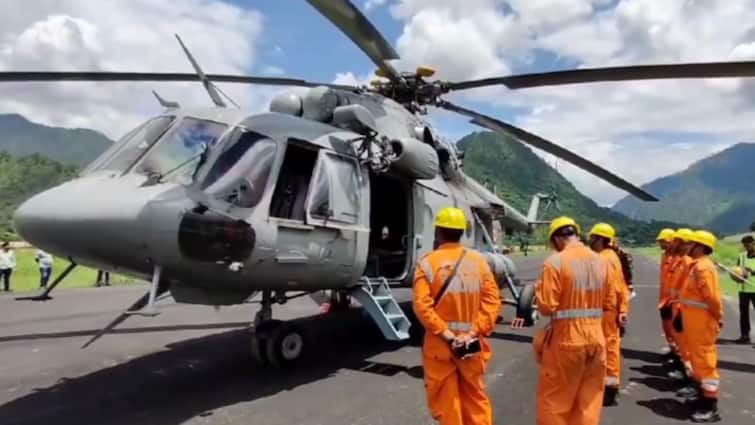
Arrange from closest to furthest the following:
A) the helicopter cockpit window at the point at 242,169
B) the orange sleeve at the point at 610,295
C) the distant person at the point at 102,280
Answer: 1. the orange sleeve at the point at 610,295
2. the helicopter cockpit window at the point at 242,169
3. the distant person at the point at 102,280

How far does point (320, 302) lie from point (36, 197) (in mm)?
4572

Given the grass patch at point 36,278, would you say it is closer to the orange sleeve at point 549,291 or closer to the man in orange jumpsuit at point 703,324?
the man in orange jumpsuit at point 703,324

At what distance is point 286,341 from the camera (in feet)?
23.7

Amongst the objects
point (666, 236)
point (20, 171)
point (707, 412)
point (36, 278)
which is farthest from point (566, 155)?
point (20, 171)

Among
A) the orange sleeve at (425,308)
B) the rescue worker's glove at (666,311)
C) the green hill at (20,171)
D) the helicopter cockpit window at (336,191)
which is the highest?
the green hill at (20,171)

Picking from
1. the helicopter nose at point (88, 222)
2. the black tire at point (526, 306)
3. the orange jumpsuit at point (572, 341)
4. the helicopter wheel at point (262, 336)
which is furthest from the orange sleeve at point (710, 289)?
the helicopter nose at point (88, 222)

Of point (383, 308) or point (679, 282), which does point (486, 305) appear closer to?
point (679, 282)

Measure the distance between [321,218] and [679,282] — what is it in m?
3.89

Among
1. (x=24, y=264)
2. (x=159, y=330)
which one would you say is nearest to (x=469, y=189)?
(x=159, y=330)

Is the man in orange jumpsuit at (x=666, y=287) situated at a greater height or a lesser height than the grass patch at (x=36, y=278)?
greater

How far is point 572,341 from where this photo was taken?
424 centimetres

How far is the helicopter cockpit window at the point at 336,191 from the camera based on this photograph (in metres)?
7.02

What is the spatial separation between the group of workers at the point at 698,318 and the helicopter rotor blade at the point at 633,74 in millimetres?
1714

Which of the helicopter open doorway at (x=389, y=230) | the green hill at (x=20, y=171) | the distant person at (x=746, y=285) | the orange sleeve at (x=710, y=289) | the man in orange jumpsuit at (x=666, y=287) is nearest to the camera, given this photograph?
the orange sleeve at (x=710, y=289)
